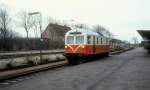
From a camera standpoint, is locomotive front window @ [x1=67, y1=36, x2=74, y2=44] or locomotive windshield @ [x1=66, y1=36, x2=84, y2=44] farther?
locomotive front window @ [x1=67, y1=36, x2=74, y2=44]

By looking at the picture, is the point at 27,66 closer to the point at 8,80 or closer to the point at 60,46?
the point at 8,80

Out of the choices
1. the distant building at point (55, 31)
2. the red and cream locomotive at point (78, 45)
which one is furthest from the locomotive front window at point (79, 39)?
the distant building at point (55, 31)

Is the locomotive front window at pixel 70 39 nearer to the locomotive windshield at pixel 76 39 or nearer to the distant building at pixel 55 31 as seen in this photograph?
the locomotive windshield at pixel 76 39

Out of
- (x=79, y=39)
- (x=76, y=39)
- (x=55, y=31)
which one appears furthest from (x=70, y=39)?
(x=55, y=31)

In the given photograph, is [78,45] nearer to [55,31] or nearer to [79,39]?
[79,39]

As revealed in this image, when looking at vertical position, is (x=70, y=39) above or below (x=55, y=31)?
below

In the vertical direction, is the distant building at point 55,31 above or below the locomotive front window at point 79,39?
above

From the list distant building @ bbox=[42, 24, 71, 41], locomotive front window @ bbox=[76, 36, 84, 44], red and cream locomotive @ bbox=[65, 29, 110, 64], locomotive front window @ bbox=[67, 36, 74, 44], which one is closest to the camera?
red and cream locomotive @ bbox=[65, 29, 110, 64]

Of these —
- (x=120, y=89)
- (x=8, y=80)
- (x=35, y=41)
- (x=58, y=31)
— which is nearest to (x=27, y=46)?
(x=35, y=41)

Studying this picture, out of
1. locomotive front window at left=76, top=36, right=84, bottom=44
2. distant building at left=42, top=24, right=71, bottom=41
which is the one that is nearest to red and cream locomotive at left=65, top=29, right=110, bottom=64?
locomotive front window at left=76, top=36, right=84, bottom=44

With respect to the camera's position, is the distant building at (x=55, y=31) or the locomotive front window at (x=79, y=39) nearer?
the locomotive front window at (x=79, y=39)

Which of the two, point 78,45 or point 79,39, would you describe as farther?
point 79,39

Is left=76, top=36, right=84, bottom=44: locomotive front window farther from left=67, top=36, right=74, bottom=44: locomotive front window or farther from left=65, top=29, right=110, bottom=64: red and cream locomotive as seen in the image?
left=67, top=36, right=74, bottom=44: locomotive front window

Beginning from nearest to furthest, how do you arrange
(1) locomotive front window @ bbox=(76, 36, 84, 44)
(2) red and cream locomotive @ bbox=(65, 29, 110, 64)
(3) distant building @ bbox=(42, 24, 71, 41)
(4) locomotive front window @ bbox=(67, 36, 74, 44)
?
(2) red and cream locomotive @ bbox=(65, 29, 110, 64)
(1) locomotive front window @ bbox=(76, 36, 84, 44)
(4) locomotive front window @ bbox=(67, 36, 74, 44)
(3) distant building @ bbox=(42, 24, 71, 41)
